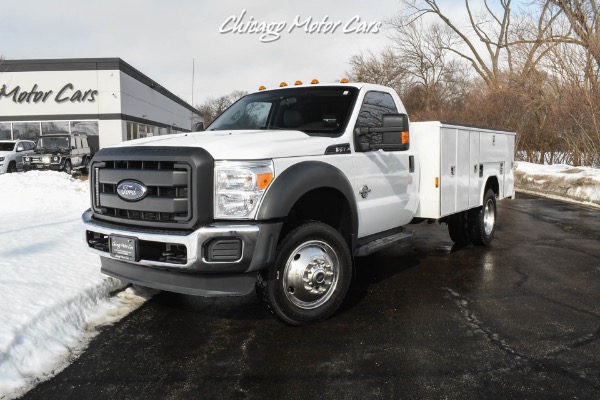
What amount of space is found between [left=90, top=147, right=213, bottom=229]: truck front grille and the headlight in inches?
3.0

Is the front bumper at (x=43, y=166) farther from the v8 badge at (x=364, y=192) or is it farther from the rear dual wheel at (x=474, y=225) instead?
the v8 badge at (x=364, y=192)

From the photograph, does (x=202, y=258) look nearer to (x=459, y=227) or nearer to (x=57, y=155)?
(x=459, y=227)

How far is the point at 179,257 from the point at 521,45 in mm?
25025

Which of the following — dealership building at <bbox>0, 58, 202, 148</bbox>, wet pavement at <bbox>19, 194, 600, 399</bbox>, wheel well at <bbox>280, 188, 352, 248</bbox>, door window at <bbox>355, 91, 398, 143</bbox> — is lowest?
wet pavement at <bbox>19, 194, 600, 399</bbox>

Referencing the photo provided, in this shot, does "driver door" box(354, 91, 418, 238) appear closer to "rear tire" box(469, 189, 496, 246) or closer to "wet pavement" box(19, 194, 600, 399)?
"wet pavement" box(19, 194, 600, 399)

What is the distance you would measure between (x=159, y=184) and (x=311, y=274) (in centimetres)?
142

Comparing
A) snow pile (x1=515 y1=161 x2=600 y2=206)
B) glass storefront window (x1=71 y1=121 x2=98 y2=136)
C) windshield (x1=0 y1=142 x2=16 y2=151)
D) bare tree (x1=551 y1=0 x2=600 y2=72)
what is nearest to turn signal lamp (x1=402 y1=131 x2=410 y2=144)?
snow pile (x1=515 y1=161 x2=600 y2=206)

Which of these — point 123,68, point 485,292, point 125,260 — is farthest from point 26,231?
point 123,68

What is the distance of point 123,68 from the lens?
105ft

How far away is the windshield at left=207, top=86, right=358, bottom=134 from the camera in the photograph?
4945mm

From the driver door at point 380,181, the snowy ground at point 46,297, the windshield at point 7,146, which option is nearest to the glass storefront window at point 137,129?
the windshield at point 7,146

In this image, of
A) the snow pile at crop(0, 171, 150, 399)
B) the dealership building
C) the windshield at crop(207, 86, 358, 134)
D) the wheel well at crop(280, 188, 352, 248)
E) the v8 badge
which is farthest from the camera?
the dealership building

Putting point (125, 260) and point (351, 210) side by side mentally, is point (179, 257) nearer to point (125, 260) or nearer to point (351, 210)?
point (125, 260)

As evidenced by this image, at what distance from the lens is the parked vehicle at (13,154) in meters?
20.4
